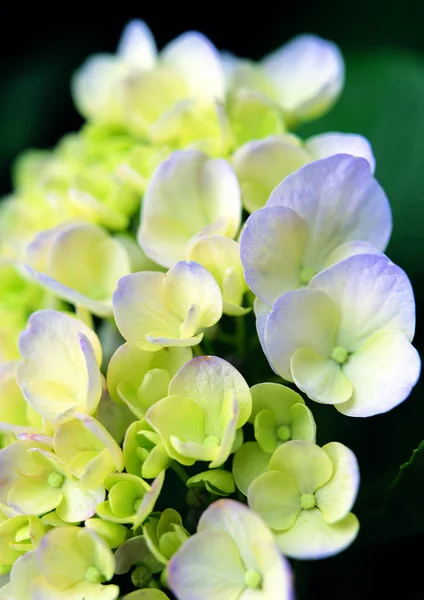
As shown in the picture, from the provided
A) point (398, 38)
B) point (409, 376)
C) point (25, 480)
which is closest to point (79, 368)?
point (25, 480)

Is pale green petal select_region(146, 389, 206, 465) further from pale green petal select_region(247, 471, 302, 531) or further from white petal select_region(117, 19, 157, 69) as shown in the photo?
white petal select_region(117, 19, 157, 69)

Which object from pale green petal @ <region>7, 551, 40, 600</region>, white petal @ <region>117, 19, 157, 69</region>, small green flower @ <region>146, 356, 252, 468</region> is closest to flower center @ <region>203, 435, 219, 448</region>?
small green flower @ <region>146, 356, 252, 468</region>

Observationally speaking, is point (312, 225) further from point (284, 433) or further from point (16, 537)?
point (16, 537)

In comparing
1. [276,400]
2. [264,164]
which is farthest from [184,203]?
[276,400]

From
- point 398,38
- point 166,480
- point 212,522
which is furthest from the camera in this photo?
point 398,38

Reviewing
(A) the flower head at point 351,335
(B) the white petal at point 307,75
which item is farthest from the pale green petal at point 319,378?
(B) the white petal at point 307,75

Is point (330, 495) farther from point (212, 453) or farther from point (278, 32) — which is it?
point (278, 32)

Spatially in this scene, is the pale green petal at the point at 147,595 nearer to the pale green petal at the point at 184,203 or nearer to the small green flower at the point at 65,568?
the small green flower at the point at 65,568
